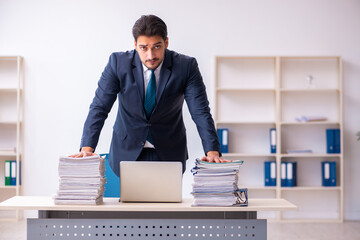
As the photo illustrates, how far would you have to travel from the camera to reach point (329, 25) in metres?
5.33

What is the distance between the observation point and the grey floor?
14.4 feet

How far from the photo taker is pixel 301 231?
466cm

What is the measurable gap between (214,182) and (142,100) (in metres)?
0.73

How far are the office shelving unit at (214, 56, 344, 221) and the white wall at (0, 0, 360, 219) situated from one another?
0.47 ft

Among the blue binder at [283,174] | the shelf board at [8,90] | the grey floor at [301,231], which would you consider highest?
the shelf board at [8,90]

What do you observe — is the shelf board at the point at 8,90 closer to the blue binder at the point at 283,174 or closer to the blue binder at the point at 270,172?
the blue binder at the point at 270,172

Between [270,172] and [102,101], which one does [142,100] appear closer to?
[102,101]

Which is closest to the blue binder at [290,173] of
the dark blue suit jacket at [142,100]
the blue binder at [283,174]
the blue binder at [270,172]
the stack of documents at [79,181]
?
the blue binder at [283,174]

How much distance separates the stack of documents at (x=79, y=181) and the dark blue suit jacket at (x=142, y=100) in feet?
1.42

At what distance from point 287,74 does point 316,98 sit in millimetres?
456

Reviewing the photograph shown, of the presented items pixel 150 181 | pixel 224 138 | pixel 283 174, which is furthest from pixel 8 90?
pixel 150 181

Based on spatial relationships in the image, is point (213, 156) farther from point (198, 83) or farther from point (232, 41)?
point (232, 41)

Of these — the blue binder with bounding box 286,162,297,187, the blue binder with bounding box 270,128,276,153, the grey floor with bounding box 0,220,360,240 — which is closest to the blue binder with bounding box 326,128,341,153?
the blue binder with bounding box 286,162,297,187

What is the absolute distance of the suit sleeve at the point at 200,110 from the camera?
7.64ft
